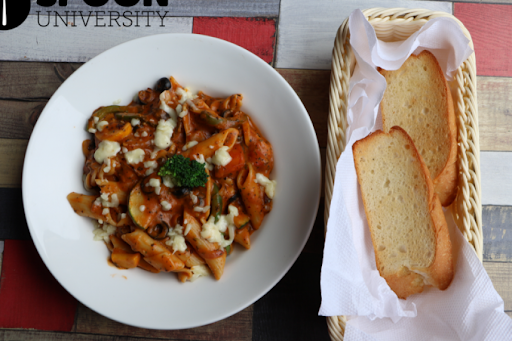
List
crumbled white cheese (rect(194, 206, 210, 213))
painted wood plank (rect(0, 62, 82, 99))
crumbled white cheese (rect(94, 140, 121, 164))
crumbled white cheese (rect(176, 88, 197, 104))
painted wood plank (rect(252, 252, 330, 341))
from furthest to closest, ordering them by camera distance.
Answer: painted wood plank (rect(0, 62, 82, 99))
painted wood plank (rect(252, 252, 330, 341))
crumbled white cheese (rect(176, 88, 197, 104))
crumbled white cheese (rect(94, 140, 121, 164))
crumbled white cheese (rect(194, 206, 210, 213))

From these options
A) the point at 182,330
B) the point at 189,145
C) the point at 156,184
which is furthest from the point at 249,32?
the point at 182,330

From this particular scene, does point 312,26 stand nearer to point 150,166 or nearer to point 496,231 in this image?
point 150,166

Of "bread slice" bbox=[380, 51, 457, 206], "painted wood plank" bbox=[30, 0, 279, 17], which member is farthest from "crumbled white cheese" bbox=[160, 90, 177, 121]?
"bread slice" bbox=[380, 51, 457, 206]

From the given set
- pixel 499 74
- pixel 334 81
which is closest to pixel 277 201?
pixel 334 81

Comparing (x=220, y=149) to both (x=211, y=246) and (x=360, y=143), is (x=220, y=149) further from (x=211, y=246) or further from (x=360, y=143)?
(x=360, y=143)

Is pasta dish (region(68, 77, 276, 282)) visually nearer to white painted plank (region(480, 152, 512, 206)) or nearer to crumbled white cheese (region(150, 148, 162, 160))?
crumbled white cheese (region(150, 148, 162, 160))

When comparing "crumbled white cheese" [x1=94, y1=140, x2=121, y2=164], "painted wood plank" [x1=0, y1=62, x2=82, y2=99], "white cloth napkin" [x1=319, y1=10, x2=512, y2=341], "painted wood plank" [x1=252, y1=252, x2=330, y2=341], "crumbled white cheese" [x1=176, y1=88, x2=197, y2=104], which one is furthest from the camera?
"painted wood plank" [x1=0, y1=62, x2=82, y2=99]

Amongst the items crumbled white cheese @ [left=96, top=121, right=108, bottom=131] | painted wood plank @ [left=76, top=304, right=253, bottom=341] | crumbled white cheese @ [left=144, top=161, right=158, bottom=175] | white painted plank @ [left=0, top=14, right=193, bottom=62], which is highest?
white painted plank @ [left=0, top=14, right=193, bottom=62]

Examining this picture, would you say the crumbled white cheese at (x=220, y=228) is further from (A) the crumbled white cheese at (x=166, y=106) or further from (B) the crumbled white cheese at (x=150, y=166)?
(A) the crumbled white cheese at (x=166, y=106)
